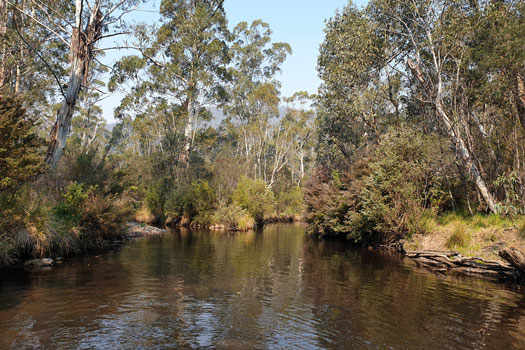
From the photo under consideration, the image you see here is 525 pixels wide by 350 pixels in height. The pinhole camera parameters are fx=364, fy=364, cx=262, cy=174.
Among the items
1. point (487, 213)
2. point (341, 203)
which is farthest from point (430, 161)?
point (341, 203)

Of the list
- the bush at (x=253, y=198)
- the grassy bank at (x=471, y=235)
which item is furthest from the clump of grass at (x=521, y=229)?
the bush at (x=253, y=198)

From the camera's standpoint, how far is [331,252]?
17.4 metres

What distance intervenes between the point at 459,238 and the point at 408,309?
21.9 feet

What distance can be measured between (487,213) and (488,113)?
4207mm

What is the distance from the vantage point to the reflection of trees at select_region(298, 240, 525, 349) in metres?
6.43

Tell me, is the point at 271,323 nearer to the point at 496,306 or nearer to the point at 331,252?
the point at 496,306

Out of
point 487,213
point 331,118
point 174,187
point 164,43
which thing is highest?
point 164,43

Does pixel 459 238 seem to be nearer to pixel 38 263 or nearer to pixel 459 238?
pixel 459 238

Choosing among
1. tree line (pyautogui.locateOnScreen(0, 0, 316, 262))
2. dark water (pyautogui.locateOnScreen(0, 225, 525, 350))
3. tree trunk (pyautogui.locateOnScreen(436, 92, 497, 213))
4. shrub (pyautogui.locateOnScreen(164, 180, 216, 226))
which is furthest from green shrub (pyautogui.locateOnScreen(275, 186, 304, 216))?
dark water (pyautogui.locateOnScreen(0, 225, 525, 350))

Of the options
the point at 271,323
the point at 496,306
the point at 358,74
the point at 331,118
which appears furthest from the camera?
the point at 331,118

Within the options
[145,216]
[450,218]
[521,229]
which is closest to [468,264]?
[521,229]

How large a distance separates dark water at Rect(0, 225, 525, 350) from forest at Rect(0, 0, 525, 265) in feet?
10.2

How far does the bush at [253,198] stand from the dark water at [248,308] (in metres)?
15.1

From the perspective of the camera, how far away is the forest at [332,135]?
12750 millimetres
